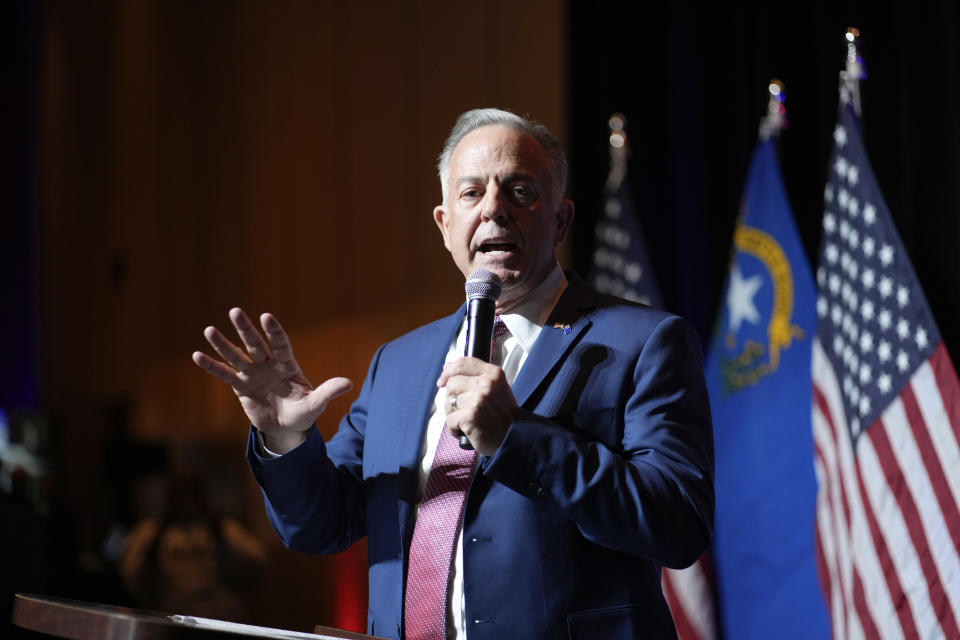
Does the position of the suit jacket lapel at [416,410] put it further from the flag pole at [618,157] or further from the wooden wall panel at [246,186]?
the wooden wall panel at [246,186]

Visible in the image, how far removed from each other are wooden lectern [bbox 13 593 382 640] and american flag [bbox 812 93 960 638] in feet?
5.95

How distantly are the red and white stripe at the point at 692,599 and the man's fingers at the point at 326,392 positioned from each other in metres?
2.19

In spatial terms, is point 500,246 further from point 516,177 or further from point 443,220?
point 443,220

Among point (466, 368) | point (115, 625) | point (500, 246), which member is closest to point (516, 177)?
point (500, 246)

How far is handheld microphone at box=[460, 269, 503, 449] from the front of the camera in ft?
5.08

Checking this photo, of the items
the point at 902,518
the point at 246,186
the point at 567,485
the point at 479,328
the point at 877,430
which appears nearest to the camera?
the point at 567,485

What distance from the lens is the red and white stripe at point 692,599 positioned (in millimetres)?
3516

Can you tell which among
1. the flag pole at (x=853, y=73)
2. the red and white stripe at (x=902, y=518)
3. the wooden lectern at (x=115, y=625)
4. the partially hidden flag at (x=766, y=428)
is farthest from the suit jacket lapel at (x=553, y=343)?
the partially hidden flag at (x=766, y=428)

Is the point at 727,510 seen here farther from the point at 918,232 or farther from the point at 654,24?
the point at 654,24

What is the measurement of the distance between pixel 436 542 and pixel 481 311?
386mm

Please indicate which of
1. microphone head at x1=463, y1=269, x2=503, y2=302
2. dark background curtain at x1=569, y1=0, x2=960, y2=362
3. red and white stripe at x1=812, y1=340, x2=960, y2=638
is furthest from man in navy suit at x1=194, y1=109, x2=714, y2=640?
dark background curtain at x1=569, y1=0, x2=960, y2=362

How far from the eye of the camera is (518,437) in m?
1.44

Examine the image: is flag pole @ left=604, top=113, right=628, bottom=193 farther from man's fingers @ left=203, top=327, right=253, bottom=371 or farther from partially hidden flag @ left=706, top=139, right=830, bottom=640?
man's fingers @ left=203, top=327, right=253, bottom=371

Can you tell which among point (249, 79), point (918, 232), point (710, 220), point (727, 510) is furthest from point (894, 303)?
point (249, 79)
